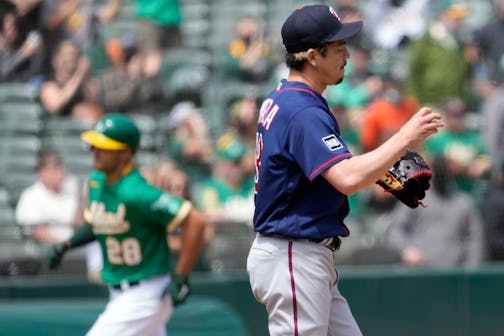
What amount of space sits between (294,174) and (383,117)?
538 centimetres

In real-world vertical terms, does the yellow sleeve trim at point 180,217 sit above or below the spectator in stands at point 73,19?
below

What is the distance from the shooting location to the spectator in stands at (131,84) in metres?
10.5

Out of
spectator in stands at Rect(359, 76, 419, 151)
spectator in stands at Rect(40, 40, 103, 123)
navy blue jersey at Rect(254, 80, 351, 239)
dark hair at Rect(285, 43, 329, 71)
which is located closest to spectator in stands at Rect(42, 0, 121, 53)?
spectator in stands at Rect(40, 40, 103, 123)

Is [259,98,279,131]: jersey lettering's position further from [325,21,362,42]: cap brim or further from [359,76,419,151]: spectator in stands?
[359,76,419,151]: spectator in stands

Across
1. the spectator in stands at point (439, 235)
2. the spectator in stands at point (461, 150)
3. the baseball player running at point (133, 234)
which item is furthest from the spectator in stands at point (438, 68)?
the baseball player running at point (133, 234)

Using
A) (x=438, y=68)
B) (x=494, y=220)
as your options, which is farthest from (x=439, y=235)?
(x=438, y=68)

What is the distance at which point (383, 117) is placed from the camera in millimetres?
9328

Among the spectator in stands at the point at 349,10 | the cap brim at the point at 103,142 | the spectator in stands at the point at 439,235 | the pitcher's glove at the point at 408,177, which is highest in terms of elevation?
the spectator in stands at the point at 349,10

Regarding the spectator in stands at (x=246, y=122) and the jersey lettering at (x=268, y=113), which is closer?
the jersey lettering at (x=268, y=113)

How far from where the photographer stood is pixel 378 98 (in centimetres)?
980

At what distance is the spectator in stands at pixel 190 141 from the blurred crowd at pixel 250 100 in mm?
13

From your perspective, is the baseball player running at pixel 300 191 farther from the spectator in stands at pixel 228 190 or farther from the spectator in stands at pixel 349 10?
the spectator in stands at pixel 349 10

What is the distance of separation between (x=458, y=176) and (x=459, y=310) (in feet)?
3.55

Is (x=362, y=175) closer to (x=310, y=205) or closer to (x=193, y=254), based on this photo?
(x=310, y=205)
